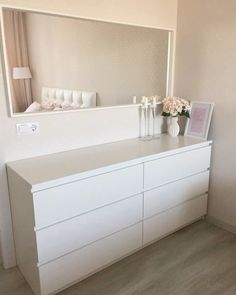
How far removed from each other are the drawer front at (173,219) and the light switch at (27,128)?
Result: 1115 millimetres

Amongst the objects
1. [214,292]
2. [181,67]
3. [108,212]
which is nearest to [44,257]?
[108,212]

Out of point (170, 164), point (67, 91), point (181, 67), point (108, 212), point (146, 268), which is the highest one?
point (181, 67)

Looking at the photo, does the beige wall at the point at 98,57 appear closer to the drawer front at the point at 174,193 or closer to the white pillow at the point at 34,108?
the white pillow at the point at 34,108

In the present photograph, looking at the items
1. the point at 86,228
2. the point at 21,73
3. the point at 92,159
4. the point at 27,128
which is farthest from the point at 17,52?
the point at 86,228

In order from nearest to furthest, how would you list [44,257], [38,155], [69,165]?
[44,257] < [69,165] < [38,155]

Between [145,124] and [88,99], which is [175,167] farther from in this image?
A: [88,99]

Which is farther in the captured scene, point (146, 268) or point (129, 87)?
point (129, 87)

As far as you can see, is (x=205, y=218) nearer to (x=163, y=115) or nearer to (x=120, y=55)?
(x=163, y=115)

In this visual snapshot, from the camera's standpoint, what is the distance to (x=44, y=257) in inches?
65.0

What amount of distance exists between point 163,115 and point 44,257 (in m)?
1.64

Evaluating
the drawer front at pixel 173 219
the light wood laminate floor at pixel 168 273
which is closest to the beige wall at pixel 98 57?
the drawer front at pixel 173 219

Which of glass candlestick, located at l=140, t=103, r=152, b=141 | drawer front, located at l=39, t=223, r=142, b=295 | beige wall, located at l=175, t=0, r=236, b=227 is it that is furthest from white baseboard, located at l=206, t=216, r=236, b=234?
glass candlestick, located at l=140, t=103, r=152, b=141

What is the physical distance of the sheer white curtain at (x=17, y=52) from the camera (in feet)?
5.67

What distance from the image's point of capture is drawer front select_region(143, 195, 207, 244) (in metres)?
2.22
